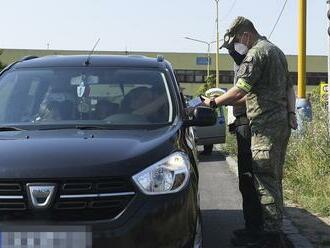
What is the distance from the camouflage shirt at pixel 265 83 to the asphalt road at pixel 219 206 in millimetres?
1435

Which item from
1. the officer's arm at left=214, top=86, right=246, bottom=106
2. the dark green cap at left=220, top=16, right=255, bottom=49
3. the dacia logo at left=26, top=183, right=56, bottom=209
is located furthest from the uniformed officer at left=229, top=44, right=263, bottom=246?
the dacia logo at left=26, top=183, right=56, bottom=209

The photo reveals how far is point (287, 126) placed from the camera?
5.71 meters

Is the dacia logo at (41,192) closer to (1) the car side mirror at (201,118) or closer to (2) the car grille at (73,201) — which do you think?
(2) the car grille at (73,201)

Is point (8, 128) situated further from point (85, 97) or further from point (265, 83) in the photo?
point (265, 83)

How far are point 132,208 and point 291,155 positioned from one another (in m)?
6.56

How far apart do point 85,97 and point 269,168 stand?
1.84m

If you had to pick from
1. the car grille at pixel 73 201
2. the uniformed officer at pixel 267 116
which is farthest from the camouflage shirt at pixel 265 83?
the car grille at pixel 73 201

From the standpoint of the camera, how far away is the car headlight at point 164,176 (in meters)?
3.71

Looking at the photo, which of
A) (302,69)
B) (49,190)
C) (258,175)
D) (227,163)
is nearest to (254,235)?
(258,175)

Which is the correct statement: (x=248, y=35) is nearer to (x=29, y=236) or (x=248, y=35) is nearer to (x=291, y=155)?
(x=29, y=236)

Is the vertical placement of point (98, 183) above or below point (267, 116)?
below

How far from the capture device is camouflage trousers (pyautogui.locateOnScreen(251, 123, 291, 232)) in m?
5.59

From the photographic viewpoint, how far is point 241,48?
5945mm

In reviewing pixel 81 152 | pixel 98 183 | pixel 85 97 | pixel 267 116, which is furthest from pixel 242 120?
pixel 98 183
